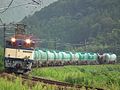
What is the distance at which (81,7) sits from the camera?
513 ft

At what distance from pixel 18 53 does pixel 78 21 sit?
116 m

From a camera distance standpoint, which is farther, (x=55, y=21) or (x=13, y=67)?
(x=55, y=21)

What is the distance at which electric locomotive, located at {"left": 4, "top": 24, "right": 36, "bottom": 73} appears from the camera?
25.8 metres

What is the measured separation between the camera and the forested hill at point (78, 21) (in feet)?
397

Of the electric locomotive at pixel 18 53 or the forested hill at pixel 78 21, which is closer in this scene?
the electric locomotive at pixel 18 53

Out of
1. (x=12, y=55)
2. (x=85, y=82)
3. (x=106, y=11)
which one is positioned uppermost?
(x=106, y=11)

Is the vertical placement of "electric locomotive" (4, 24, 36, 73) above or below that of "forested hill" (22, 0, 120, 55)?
below

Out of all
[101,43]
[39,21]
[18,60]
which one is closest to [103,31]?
[101,43]

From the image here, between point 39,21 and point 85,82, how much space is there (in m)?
128

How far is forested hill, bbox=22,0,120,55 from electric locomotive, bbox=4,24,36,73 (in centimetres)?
7585

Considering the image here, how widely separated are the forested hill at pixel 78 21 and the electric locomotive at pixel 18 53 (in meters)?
75.8

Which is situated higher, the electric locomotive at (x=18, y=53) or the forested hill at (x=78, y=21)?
the forested hill at (x=78, y=21)

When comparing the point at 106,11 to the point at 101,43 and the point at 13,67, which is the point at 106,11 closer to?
the point at 101,43

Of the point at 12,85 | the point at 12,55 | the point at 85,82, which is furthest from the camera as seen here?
the point at 12,55
